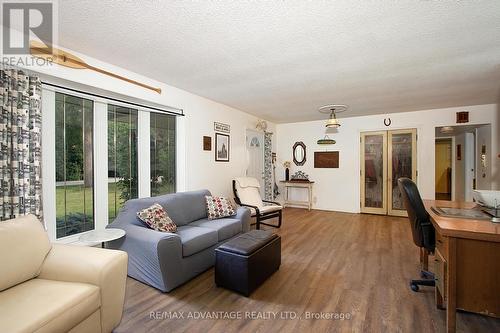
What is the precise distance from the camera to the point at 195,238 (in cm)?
245

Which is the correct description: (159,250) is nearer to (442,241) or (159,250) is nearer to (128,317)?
(128,317)

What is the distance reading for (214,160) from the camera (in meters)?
4.31

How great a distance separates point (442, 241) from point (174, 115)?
3469 mm

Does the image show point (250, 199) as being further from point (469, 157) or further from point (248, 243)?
point (469, 157)

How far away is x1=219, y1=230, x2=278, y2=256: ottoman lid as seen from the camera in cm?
217

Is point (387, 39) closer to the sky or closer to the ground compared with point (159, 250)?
A: closer to the sky

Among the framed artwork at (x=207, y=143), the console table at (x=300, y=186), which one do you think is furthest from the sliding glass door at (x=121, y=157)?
the console table at (x=300, y=186)

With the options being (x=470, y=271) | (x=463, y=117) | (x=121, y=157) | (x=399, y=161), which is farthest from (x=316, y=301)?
(x=463, y=117)

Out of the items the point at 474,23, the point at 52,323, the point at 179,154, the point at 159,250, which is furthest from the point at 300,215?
the point at 52,323

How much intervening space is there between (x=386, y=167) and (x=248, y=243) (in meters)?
4.37

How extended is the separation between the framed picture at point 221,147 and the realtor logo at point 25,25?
261cm

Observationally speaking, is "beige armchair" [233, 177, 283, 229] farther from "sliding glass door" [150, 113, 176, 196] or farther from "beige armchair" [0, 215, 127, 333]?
"beige armchair" [0, 215, 127, 333]

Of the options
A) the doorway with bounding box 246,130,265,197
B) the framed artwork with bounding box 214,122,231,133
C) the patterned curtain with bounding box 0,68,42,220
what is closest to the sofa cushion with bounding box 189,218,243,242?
the patterned curtain with bounding box 0,68,42,220

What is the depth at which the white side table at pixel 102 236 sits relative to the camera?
206cm
